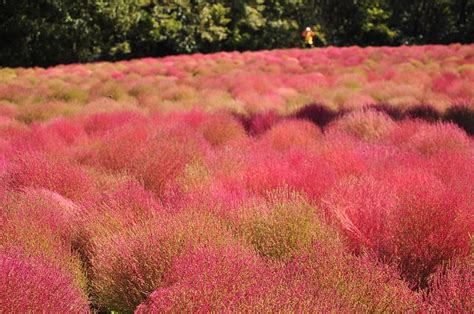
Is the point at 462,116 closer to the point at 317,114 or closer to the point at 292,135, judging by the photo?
the point at 317,114

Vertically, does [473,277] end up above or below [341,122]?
above

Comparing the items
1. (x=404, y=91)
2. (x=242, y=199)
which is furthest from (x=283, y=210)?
(x=404, y=91)

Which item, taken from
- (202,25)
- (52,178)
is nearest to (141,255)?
(52,178)

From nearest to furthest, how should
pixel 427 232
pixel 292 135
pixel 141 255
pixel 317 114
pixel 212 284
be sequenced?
pixel 212 284 < pixel 141 255 < pixel 427 232 < pixel 292 135 < pixel 317 114

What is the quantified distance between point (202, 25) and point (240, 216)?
25895mm

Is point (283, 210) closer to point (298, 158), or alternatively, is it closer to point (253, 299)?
point (253, 299)

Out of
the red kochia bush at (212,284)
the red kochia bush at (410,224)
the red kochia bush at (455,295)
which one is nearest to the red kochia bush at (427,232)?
the red kochia bush at (410,224)

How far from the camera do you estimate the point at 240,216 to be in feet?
9.98

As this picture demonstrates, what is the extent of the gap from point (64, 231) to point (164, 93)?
759cm

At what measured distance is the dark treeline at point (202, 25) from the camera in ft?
73.0

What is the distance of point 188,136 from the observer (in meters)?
5.29

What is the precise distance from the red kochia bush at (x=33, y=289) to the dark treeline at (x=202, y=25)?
70.3 feet

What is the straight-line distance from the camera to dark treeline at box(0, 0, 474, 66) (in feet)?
73.0

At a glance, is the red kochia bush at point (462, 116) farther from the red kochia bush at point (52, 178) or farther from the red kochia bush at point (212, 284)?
the red kochia bush at point (212, 284)
